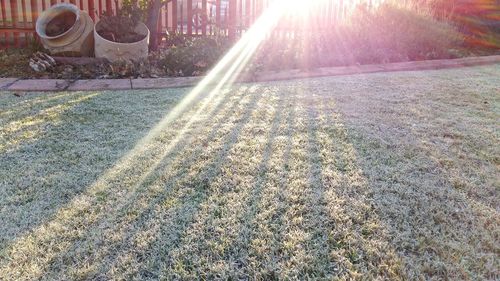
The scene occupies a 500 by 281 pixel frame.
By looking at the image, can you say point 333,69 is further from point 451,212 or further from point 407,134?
point 451,212

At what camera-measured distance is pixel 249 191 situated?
5.36ft

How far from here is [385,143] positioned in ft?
6.99

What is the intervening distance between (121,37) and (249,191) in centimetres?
343

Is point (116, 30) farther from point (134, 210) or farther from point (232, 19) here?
point (134, 210)

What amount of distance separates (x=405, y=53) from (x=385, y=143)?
304 cm

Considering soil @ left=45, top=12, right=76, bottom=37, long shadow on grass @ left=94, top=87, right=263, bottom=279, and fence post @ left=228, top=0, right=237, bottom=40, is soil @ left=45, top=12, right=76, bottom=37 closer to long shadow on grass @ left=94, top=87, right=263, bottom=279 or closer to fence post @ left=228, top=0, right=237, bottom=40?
fence post @ left=228, top=0, right=237, bottom=40

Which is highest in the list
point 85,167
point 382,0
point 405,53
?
point 382,0

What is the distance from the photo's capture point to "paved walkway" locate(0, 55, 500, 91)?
3.28 meters

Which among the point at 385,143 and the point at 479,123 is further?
the point at 479,123

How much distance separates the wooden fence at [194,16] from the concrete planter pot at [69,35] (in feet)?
1.03

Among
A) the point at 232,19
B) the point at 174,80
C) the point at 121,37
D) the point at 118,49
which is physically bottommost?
the point at 174,80

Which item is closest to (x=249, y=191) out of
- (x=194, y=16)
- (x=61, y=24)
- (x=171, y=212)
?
(x=171, y=212)

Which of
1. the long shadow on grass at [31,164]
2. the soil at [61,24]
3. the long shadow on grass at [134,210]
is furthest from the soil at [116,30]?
the long shadow on grass at [134,210]

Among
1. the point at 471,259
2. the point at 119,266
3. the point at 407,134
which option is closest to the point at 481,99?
the point at 407,134
